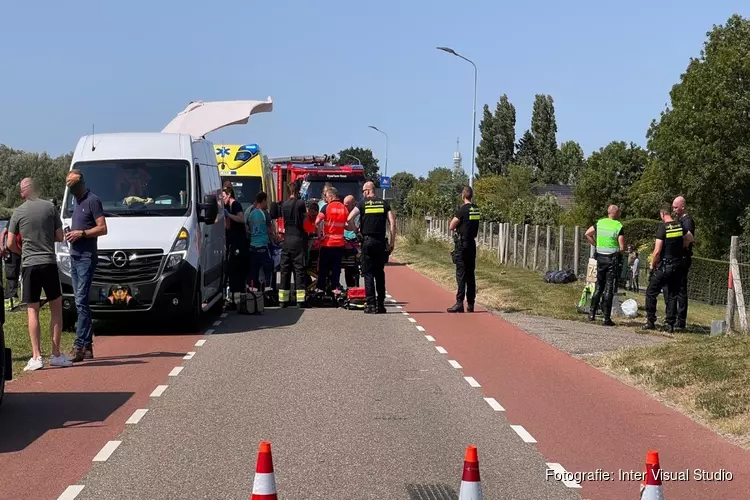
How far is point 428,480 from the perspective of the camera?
6.90m

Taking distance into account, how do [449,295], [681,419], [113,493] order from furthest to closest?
1. [449,295]
2. [681,419]
3. [113,493]

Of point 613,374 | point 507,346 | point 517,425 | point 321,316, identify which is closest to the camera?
point 517,425

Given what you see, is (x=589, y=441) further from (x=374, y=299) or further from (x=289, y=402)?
(x=374, y=299)

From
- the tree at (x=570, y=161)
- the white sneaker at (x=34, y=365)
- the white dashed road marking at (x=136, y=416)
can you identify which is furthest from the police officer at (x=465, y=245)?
the tree at (x=570, y=161)

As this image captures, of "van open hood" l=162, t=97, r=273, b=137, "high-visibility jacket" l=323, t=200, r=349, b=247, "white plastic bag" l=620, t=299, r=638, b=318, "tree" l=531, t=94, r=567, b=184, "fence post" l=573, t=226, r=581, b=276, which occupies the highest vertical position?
"tree" l=531, t=94, r=567, b=184

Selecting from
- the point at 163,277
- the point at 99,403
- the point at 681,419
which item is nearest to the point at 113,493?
the point at 99,403

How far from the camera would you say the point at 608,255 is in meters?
16.7

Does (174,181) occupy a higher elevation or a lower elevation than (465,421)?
higher

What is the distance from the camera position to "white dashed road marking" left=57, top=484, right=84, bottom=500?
21.1 ft

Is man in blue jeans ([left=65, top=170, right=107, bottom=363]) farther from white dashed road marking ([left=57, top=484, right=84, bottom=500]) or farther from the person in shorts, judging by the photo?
white dashed road marking ([left=57, top=484, right=84, bottom=500])

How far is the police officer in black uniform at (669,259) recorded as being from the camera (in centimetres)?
1641

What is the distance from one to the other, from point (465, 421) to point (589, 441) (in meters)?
1.12

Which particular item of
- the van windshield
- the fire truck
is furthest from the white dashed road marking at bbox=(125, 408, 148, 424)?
the fire truck

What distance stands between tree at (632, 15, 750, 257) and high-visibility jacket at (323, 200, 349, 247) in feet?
141
